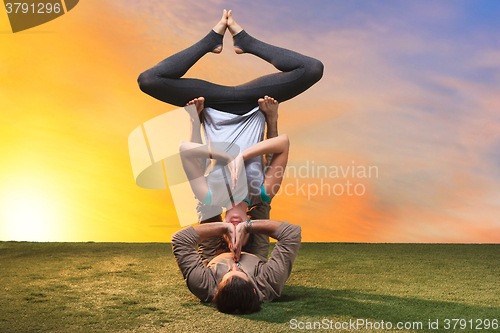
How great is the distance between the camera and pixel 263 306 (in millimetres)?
2047

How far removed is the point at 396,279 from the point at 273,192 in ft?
3.91

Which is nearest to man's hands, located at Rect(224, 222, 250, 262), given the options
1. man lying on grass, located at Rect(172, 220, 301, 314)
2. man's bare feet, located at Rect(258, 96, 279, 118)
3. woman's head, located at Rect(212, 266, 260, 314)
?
man lying on grass, located at Rect(172, 220, 301, 314)

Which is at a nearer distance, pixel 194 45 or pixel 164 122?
pixel 194 45

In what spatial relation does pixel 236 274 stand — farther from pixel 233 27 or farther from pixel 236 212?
pixel 233 27

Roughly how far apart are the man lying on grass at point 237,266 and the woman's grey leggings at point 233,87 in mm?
907

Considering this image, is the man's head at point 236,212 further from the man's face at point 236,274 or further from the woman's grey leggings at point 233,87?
the woman's grey leggings at point 233,87

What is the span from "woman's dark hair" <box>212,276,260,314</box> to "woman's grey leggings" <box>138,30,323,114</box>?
1248 mm

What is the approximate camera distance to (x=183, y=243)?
2070mm

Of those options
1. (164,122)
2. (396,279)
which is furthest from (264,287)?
(164,122)

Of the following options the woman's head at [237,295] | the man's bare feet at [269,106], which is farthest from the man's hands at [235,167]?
the woman's head at [237,295]

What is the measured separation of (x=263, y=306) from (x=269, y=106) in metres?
1.29

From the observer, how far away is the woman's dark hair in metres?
1.89

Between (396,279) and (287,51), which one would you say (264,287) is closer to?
(396,279)

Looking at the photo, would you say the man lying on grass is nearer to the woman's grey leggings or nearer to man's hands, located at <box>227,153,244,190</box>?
man's hands, located at <box>227,153,244,190</box>
